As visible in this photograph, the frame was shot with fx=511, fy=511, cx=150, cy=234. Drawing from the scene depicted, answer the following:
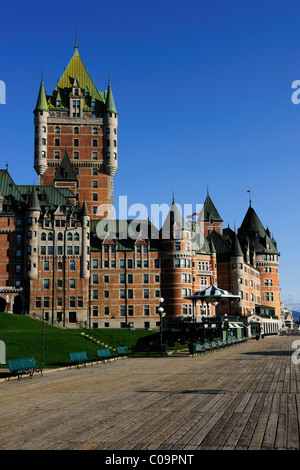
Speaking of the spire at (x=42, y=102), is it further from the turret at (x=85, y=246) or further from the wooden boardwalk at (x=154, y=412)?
the wooden boardwalk at (x=154, y=412)

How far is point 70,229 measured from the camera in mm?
89625

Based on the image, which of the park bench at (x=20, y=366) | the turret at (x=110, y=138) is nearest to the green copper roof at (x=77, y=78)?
the turret at (x=110, y=138)

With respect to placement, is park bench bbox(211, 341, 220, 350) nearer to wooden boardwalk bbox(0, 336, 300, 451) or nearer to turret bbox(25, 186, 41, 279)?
wooden boardwalk bbox(0, 336, 300, 451)

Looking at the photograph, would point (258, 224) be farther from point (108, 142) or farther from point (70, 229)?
point (70, 229)

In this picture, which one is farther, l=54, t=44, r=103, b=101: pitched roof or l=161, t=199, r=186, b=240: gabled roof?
l=54, t=44, r=103, b=101: pitched roof

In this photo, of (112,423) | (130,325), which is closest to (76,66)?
(130,325)

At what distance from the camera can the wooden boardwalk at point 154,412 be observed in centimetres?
1052

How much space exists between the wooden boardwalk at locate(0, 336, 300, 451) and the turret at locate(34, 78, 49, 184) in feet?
274

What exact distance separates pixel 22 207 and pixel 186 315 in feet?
116

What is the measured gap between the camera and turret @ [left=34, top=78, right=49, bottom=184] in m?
104

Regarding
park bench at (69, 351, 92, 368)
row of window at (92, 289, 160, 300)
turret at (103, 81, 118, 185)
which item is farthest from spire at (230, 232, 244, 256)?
park bench at (69, 351, 92, 368)

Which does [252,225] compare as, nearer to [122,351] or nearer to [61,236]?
[61,236]

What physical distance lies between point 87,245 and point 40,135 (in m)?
28.4

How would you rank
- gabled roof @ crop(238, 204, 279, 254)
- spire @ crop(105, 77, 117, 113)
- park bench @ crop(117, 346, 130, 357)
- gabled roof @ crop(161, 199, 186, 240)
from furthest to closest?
gabled roof @ crop(238, 204, 279, 254)
spire @ crop(105, 77, 117, 113)
gabled roof @ crop(161, 199, 186, 240)
park bench @ crop(117, 346, 130, 357)
